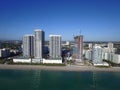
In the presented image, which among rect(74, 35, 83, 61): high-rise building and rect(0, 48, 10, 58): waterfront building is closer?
rect(74, 35, 83, 61): high-rise building

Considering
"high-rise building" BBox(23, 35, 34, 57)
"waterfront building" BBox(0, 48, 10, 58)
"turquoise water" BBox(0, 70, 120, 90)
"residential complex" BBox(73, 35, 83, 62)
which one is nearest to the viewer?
"turquoise water" BBox(0, 70, 120, 90)

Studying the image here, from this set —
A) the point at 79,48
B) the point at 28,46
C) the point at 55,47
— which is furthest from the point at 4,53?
the point at 79,48

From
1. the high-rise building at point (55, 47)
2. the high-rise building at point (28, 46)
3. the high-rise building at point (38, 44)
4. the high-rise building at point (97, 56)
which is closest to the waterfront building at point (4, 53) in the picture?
the high-rise building at point (28, 46)

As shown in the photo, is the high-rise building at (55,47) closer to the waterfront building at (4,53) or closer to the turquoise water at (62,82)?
the waterfront building at (4,53)

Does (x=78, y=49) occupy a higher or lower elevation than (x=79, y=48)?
lower

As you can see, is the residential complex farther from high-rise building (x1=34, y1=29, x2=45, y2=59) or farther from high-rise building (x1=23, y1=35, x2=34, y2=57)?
high-rise building (x1=23, y1=35, x2=34, y2=57)

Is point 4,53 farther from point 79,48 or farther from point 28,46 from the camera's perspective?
point 79,48

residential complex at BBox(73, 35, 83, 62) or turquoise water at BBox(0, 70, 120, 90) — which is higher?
residential complex at BBox(73, 35, 83, 62)

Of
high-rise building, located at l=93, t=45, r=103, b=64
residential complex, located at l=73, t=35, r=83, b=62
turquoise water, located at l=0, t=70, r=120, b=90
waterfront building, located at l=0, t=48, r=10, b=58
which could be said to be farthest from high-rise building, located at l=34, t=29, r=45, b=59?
turquoise water, located at l=0, t=70, r=120, b=90
